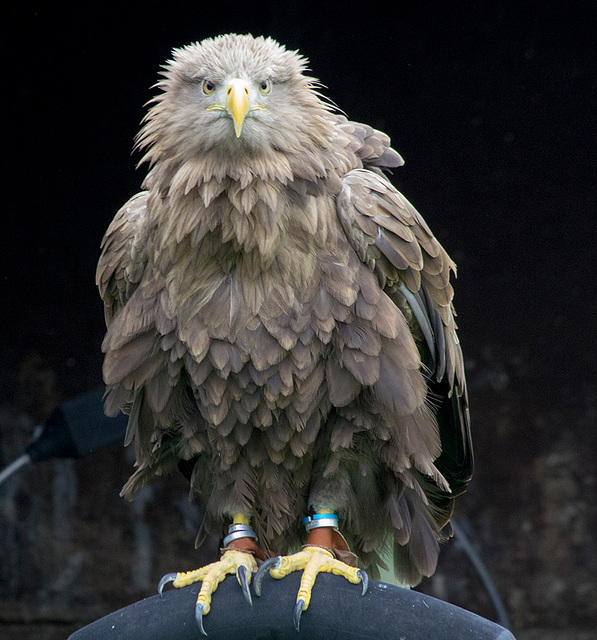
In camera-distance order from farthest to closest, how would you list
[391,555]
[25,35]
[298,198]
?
[25,35]
[391,555]
[298,198]

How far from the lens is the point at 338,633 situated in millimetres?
2342

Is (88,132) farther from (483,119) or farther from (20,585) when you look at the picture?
(20,585)

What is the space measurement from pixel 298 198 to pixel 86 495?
9.29 ft

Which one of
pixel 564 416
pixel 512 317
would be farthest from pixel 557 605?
pixel 512 317

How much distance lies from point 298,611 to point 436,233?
9.54ft

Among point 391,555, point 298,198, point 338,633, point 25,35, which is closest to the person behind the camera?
point 338,633

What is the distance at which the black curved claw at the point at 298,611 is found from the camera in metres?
2.37

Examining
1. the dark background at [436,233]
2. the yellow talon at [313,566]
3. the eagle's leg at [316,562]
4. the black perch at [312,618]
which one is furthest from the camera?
the dark background at [436,233]

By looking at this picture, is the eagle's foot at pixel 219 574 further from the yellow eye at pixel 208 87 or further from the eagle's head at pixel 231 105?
the yellow eye at pixel 208 87

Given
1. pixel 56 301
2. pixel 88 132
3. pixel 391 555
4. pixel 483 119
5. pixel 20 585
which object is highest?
pixel 483 119

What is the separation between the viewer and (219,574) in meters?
2.70

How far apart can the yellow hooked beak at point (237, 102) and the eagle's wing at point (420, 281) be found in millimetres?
434

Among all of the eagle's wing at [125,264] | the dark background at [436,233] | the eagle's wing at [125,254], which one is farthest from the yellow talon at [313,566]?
the dark background at [436,233]

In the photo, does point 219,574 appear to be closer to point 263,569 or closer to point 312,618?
point 263,569
